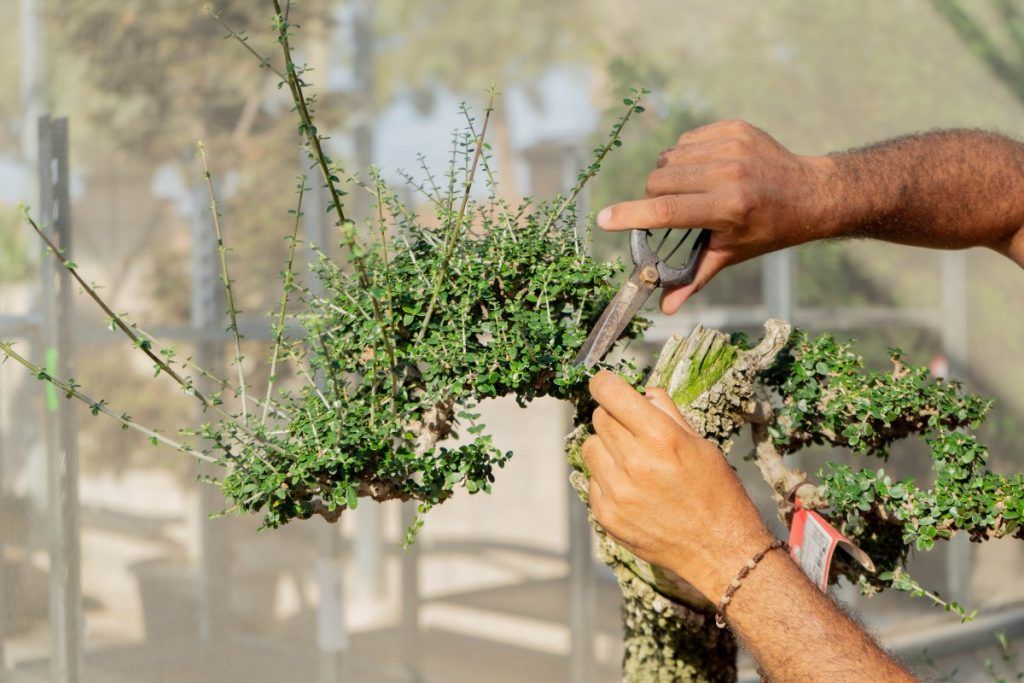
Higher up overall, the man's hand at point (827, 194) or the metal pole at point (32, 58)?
the metal pole at point (32, 58)

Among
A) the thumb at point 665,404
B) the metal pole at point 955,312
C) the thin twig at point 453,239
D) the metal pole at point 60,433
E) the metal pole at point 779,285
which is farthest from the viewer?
the metal pole at point 955,312

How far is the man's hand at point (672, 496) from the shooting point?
101cm

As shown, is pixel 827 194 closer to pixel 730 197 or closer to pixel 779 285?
pixel 730 197

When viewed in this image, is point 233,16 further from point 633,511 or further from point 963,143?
point 633,511

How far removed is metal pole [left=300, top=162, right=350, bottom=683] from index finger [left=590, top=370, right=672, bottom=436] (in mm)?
1671

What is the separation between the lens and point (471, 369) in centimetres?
108

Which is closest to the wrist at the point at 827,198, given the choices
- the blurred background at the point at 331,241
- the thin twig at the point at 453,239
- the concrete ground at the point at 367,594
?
the thin twig at the point at 453,239

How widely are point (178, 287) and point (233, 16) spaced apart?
2.44 feet

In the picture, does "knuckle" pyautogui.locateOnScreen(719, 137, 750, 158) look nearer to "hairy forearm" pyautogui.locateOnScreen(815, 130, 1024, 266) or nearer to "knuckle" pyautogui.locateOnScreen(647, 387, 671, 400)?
"hairy forearm" pyautogui.locateOnScreen(815, 130, 1024, 266)

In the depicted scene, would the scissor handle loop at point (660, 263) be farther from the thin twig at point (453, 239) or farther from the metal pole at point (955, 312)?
the metal pole at point (955, 312)

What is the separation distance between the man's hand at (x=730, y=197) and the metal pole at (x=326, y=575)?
154 centimetres

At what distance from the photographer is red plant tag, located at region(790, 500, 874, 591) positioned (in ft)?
3.73

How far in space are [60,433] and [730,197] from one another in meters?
1.24

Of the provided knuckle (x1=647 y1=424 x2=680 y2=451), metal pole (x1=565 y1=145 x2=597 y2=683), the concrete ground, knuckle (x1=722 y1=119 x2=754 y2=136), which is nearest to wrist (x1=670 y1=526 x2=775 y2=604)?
knuckle (x1=647 y1=424 x2=680 y2=451)
